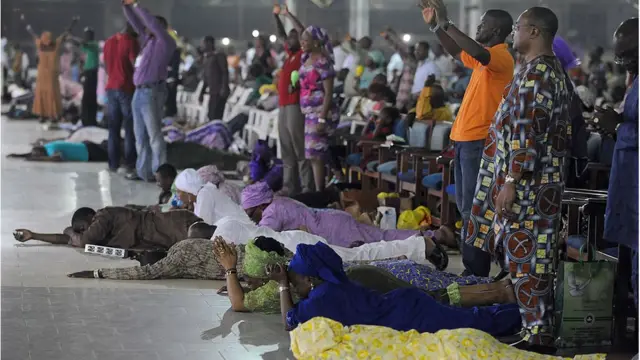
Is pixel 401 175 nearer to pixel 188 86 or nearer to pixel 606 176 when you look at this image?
pixel 606 176

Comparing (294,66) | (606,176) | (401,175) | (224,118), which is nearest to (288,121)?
(294,66)

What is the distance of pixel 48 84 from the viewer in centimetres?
1866

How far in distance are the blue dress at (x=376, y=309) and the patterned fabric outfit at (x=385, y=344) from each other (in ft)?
0.62

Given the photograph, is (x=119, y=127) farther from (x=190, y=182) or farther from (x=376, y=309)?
(x=376, y=309)

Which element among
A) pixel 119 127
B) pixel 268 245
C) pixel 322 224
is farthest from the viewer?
pixel 119 127

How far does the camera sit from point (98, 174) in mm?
11367

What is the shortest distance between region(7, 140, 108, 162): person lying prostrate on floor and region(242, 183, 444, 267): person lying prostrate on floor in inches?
234

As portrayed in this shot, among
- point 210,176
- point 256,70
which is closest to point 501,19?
point 210,176

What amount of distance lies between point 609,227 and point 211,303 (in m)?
2.00

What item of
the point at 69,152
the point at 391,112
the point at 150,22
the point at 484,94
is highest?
the point at 150,22

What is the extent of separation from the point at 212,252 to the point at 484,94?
1.64 m

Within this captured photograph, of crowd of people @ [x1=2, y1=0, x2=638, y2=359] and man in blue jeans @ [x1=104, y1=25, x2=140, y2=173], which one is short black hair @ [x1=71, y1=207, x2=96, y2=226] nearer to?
crowd of people @ [x1=2, y1=0, x2=638, y2=359]

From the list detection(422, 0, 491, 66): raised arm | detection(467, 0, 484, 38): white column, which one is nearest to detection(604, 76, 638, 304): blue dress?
detection(422, 0, 491, 66): raised arm

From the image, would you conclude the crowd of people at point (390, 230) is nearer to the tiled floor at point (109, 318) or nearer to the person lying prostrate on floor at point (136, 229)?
the person lying prostrate on floor at point (136, 229)
